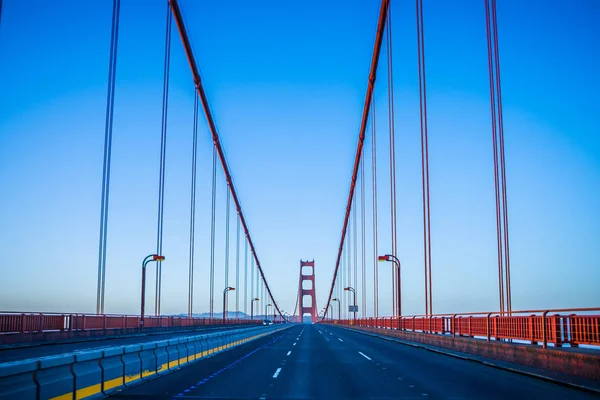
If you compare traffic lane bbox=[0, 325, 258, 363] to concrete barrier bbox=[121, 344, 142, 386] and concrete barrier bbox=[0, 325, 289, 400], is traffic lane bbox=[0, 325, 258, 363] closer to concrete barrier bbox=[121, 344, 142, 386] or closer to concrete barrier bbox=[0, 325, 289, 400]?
concrete barrier bbox=[0, 325, 289, 400]

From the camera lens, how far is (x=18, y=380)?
24.1ft

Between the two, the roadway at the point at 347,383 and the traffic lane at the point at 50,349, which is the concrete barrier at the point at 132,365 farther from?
the traffic lane at the point at 50,349

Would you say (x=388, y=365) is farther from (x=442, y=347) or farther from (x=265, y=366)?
(x=442, y=347)

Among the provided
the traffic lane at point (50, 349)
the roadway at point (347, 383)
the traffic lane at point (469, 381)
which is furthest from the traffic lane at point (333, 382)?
the traffic lane at point (50, 349)

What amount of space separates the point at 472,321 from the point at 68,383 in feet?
51.4

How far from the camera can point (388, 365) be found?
1630 cm

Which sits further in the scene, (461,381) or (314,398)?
(461,381)

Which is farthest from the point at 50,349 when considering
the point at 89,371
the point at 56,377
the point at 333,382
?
the point at 56,377

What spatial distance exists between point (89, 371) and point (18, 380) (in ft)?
7.46

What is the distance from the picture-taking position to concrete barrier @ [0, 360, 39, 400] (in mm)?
6980

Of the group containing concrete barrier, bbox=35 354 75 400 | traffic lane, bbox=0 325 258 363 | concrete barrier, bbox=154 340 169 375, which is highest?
concrete barrier, bbox=35 354 75 400

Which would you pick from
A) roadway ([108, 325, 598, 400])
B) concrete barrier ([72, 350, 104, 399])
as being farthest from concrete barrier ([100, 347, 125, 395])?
roadway ([108, 325, 598, 400])

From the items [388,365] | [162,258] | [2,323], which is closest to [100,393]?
[388,365]

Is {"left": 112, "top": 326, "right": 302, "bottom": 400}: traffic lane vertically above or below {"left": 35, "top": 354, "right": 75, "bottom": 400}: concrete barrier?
below
